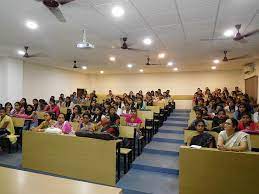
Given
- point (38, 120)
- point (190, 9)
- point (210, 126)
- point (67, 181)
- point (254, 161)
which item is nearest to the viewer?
point (67, 181)

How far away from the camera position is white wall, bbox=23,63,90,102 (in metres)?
9.13

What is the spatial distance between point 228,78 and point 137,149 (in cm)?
822

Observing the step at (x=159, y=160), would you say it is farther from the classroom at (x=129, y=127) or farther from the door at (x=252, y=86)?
the door at (x=252, y=86)

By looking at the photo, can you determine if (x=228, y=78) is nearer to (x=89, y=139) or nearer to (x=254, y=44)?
(x=254, y=44)

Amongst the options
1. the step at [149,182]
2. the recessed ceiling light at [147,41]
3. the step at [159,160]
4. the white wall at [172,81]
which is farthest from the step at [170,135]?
the white wall at [172,81]

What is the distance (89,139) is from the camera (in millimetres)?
3451

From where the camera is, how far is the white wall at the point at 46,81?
360 inches

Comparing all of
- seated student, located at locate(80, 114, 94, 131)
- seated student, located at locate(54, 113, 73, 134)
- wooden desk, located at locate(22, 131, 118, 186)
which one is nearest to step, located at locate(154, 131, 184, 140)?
seated student, located at locate(80, 114, 94, 131)

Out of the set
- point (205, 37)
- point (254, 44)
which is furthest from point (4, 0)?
point (254, 44)

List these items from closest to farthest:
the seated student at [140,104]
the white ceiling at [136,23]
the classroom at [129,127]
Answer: the classroom at [129,127]
the white ceiling at [136,23]
the seated student at [140,104]

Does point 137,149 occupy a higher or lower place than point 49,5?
lower

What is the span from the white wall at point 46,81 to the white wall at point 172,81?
1881mm

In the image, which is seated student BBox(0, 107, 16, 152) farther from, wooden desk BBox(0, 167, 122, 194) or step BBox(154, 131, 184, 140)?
wooden desk BBox(0, 167, 122, 194)

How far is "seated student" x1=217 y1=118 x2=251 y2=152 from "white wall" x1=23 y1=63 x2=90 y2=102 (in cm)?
820
